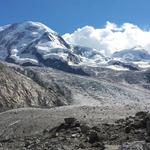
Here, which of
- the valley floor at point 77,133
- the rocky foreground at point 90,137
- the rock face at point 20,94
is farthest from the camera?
the rock face at point 20,94

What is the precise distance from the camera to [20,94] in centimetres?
6650

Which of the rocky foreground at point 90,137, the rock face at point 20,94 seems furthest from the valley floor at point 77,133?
the rock face at point 20,94

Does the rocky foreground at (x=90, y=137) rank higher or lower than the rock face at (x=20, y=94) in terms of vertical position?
lower

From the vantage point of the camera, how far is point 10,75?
69.1 m

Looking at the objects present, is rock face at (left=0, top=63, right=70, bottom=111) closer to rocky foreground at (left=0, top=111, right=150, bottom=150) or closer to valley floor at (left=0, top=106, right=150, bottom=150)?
valley floor at (left=0, top=106, right=150, bottom=150)

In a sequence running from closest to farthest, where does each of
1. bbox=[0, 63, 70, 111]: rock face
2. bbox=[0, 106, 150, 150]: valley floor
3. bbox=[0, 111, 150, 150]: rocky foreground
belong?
bbox=[0, 111, 150, 150]: rocky foreground < bbox=[0, 106, 150, 150]: valley floor < bbox=[0, 63, 70, 111]: rock face

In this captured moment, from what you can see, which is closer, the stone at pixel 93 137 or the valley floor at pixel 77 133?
the valley floor at pixel 77 133

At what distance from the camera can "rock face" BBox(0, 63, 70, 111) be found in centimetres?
6312

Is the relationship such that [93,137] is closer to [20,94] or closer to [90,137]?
[90,137]

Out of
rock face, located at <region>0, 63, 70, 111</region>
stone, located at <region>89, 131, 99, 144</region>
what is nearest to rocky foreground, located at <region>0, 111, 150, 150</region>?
stone, located at <region>89, 131, 99, 144</region>

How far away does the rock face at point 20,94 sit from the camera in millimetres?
63125

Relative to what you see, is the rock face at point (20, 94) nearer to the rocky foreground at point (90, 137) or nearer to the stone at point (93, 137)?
the rocky foreground at point (90, 137)

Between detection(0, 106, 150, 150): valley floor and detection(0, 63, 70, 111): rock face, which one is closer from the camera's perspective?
detection(0, 106, 150, 150): valley floor

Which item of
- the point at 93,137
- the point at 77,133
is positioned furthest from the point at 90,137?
the point at 77,133
